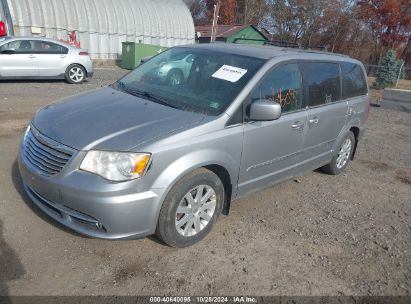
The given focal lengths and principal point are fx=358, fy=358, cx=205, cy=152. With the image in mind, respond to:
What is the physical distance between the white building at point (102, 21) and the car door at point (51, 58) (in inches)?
336

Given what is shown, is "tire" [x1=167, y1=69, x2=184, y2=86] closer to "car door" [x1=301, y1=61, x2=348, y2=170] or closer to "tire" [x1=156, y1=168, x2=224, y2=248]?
"tire" [x1=156, y1=168, x2=224, y2=248]

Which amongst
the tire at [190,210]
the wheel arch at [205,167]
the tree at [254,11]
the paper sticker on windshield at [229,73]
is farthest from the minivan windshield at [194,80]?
the tree at [254,11]

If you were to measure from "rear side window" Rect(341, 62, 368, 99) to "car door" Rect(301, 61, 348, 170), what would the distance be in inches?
7.2

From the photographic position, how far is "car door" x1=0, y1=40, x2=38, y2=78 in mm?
10665

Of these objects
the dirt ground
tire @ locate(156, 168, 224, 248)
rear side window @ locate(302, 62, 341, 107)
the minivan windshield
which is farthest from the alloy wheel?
rear side window @ locate(302, 62, 341, 107)

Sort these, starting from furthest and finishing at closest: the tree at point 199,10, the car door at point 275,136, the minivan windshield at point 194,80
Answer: the tree at point 199,10
the car door at point 275,136
the minivan windshield at point 194,80

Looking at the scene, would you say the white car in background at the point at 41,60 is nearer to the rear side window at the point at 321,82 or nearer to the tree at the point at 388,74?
the rear side window at the point at 321,82

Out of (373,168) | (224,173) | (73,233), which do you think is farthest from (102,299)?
(373,168)

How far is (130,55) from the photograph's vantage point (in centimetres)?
2050

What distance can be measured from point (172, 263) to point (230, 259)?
20.8 inches

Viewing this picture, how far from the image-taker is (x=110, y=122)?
3.10 meters

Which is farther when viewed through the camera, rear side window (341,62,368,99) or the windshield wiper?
rear side window (341,62,368,99)

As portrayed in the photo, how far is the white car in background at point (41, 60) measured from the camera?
1076 centimetres

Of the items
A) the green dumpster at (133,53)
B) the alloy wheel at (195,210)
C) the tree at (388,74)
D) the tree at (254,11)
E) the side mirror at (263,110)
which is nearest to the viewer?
the alloy wheel at (195,210)
